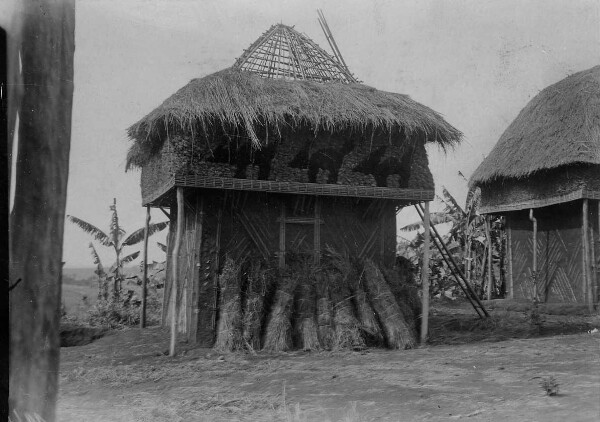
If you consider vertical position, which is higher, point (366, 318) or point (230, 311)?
point (230, 311)

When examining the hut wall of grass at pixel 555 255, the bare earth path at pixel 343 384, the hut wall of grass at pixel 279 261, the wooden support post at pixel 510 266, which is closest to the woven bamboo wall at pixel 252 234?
the hut wall of grass at pixel 279 261

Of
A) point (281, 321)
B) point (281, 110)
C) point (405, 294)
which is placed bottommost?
point (281, 321)

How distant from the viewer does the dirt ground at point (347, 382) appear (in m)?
5.28

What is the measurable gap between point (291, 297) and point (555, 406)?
524 centimetres

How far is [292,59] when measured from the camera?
40.0ft

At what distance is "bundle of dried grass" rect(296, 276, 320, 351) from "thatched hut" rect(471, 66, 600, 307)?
686 cm

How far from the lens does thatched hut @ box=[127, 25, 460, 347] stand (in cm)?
957

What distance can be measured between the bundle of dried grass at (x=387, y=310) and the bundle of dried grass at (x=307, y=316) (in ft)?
3.38

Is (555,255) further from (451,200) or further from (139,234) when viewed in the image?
(139,234)

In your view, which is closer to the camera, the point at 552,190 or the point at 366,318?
the point at 366,318

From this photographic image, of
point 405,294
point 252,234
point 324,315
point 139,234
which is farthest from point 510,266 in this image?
point 139,234

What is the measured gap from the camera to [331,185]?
33.6 ft

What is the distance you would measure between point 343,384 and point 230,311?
3.17 m

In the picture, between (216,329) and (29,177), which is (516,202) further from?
(29,177)
